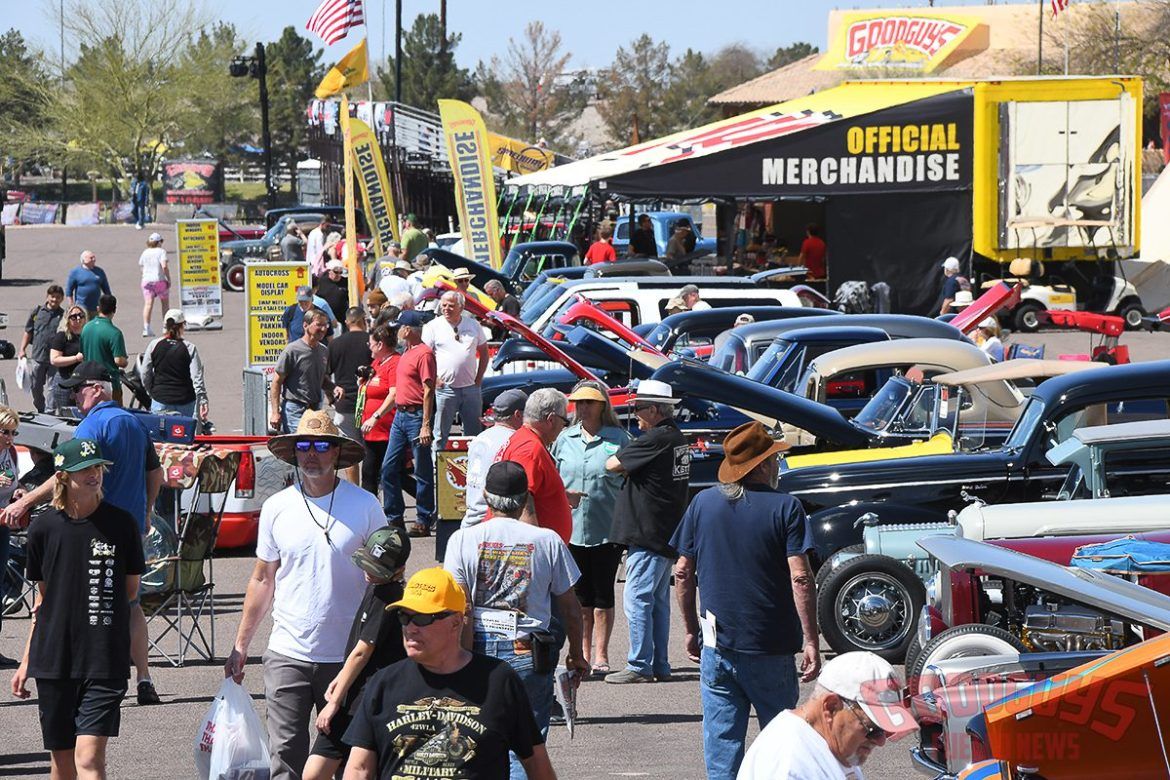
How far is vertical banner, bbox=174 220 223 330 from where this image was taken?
27.8 m

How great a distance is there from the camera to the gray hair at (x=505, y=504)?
6.80m

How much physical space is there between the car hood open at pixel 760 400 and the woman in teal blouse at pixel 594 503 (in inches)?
105

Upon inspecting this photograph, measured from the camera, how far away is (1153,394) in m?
11.0

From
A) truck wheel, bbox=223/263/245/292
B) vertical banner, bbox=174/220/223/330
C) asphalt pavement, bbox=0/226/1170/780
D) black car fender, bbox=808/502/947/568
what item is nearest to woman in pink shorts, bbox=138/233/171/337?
vertical banner, bbox=174/220/223/330

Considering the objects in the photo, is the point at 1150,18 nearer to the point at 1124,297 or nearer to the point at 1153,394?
the point at 1124,297

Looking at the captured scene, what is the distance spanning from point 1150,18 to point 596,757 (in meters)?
58.2

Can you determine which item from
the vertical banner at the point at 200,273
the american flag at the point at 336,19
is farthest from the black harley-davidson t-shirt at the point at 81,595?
the vertical banner at the point at 200,273

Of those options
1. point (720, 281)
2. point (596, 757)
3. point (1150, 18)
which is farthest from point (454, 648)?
point (1150, 18)

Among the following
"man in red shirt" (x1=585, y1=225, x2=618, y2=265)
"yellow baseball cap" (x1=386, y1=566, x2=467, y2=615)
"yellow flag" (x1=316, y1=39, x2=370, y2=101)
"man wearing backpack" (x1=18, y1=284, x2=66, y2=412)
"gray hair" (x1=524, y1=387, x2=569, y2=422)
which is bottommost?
"yellow baseball cap" (x1=386, y1=566, x2=467, y2=615)

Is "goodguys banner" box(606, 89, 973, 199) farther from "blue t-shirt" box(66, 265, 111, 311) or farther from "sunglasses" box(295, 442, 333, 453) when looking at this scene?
"sunglasses" box(295, 442, 333, 453)

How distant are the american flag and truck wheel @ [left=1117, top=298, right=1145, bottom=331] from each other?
14740 mm

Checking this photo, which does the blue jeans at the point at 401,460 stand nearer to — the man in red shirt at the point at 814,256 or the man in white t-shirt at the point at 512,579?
the man in white t-shirt at the point at 512,579

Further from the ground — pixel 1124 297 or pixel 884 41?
pixel 884 41

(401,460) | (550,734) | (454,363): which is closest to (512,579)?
(550,734)
